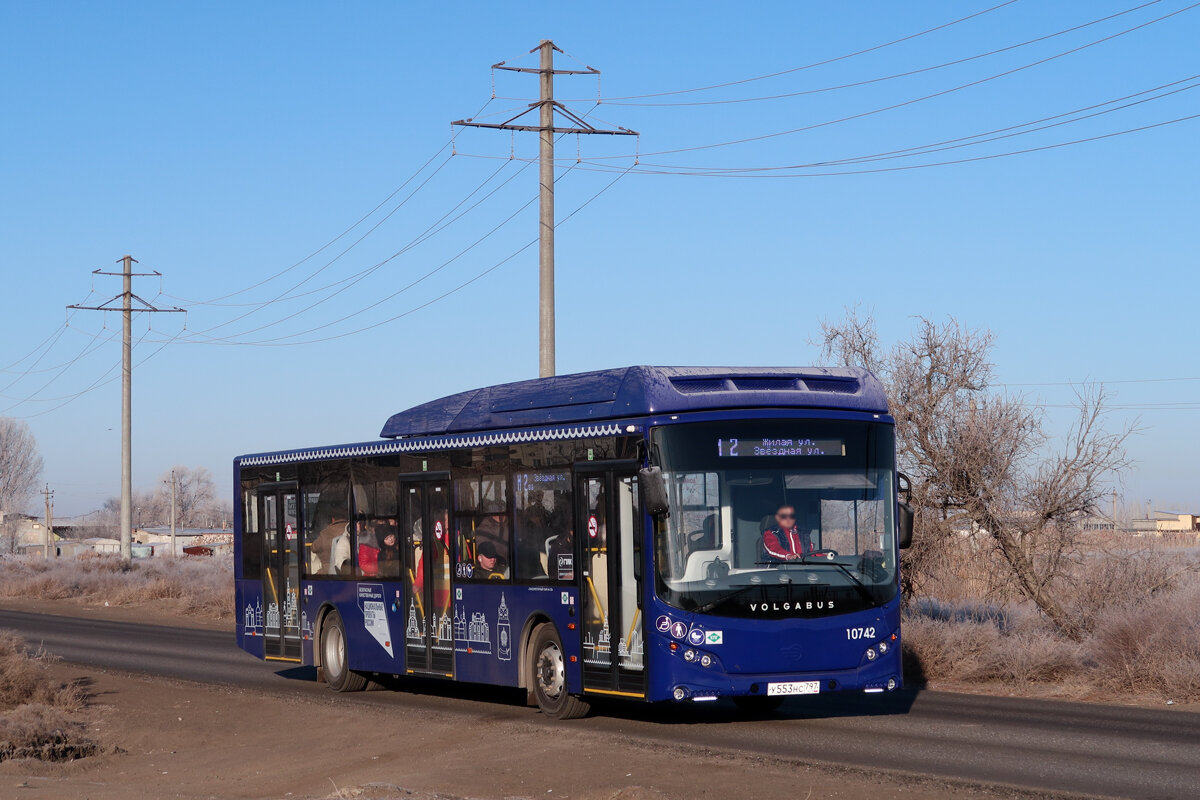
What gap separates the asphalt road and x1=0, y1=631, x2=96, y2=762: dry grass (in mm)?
2845

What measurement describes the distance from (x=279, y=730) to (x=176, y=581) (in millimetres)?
34739

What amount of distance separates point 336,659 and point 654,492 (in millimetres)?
8219

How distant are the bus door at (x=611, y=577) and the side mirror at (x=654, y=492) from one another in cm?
70

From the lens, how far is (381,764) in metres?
13.3

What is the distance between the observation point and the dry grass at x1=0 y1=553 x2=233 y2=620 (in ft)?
139

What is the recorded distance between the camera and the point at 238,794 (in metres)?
12.4

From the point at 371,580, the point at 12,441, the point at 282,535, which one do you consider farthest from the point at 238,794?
the point at 12,441

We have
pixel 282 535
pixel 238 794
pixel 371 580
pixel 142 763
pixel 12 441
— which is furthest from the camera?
pixel 12 441

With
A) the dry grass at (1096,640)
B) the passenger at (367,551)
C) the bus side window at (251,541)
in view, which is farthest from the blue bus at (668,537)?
the bus side window at (251,541)

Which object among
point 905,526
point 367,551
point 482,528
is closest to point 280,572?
point 367,551

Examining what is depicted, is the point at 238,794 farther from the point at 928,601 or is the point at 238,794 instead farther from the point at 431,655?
the point at 928,601

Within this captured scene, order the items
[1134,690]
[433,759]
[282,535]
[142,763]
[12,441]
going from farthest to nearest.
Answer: [12,441] < [282,535] < [1134,690] < [142,763] < [433,759]

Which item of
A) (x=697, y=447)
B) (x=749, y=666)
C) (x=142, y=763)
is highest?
(x=697, y=447)

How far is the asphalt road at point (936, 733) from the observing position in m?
11.7
